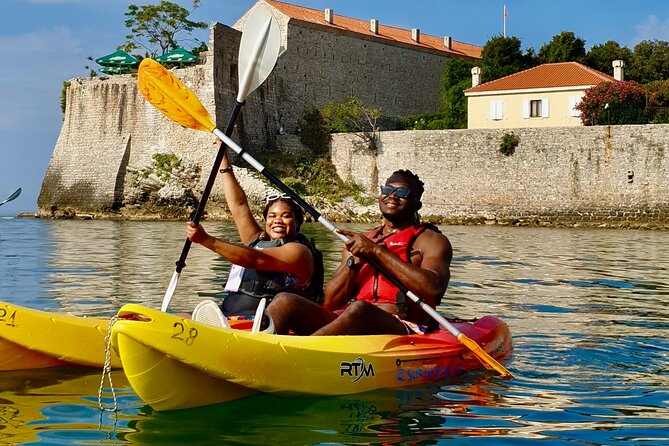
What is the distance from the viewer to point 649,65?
46.4 m

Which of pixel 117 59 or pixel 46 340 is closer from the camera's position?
pixel 46 340

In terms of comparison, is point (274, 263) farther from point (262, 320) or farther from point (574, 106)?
point (574, 106)

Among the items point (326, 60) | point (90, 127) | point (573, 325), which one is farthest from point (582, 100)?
point (573, 325)

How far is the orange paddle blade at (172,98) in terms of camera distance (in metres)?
7.09

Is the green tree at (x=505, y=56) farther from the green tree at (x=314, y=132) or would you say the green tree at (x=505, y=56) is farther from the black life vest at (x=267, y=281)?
the black life vest at (x=267, y=281)

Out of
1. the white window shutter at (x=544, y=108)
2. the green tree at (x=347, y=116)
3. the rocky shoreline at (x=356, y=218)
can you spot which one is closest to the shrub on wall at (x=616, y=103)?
the white window shutter at (x=544, y=108)

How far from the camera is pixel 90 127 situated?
123 ft

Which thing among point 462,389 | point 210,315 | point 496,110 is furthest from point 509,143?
point 210,315

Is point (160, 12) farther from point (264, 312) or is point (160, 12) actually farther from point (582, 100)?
point (264, 312)

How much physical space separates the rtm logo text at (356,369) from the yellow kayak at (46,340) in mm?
1584

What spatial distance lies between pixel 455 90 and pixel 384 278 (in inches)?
1355

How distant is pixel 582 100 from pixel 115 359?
29088mm

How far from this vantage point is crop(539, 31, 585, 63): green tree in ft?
139

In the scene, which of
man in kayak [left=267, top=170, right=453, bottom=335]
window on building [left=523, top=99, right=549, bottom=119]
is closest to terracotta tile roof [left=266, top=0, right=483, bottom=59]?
window on building [left=523, top=99, right=549, bottom=119]
